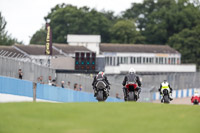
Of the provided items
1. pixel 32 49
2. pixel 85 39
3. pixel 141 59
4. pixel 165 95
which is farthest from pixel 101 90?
pixel 141 59

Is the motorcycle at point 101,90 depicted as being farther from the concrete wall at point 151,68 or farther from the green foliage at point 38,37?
the green foliage at point 38,37

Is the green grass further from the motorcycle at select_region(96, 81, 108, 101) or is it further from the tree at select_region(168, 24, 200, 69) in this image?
the tree at select_region(168, 24, 200, 69)

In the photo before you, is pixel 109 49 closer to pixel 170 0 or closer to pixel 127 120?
pixel 170 0

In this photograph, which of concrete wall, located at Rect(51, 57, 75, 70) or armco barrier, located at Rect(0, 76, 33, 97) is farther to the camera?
concrete wall, located at Rect(51, 57, 75, 70)

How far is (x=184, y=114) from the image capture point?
17578mm

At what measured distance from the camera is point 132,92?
89.4ft

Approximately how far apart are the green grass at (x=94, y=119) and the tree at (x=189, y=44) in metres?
102

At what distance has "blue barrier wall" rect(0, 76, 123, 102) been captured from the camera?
32.2 metres

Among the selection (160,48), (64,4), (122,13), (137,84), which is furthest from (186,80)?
(122,13)

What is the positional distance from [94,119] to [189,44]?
351 feet

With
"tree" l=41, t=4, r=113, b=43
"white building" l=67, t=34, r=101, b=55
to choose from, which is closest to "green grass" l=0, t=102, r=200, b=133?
"white building" l=67, t=34, r=101, b=55

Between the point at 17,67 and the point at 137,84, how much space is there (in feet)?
31.9

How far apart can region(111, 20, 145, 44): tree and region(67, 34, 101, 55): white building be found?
1326 inches

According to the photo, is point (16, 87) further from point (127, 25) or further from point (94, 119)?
point (127, 25)
